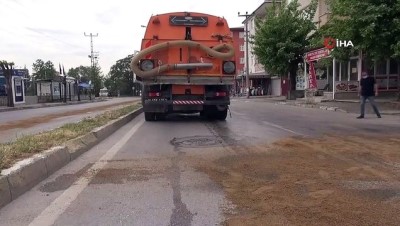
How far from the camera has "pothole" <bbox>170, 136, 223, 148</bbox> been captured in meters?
9.81

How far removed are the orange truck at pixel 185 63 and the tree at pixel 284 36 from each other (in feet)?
64.6

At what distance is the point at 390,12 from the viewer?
18.8 meters

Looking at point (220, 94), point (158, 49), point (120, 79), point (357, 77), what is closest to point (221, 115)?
point (220, 94)

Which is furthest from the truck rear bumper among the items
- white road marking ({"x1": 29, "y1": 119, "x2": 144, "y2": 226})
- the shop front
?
the shop front

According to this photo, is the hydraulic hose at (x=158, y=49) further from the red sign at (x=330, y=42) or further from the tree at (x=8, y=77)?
the tree at (x=8, y=77)

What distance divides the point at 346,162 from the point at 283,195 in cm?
247

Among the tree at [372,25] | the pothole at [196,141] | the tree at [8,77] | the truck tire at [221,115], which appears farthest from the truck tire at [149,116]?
the tree at [8,77]

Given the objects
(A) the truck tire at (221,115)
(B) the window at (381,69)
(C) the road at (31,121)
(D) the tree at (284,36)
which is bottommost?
(C) the road at (31,121)

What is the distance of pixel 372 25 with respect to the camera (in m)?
18.5

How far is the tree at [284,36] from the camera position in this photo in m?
34.7

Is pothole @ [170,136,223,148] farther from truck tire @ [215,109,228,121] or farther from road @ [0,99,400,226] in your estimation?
truck tire @ [215,109,228,121]

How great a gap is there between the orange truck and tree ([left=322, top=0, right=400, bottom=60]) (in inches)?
283

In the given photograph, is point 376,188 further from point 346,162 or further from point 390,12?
point 390,12

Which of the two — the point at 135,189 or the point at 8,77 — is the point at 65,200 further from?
the point at 8,77
